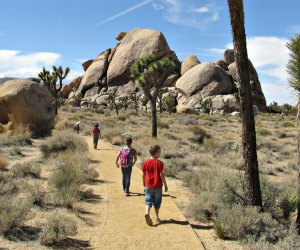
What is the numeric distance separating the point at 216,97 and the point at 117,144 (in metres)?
55.0

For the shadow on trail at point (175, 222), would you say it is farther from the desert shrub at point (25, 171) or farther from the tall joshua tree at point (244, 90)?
the desert shrub at point (25, 171)

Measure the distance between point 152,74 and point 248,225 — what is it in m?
18.7

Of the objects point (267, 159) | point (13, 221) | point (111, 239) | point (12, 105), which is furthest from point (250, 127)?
point (12, 105)

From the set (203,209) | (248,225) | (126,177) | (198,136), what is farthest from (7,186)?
(198,136)

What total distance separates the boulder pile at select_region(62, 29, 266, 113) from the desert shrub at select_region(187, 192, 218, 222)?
190 feet

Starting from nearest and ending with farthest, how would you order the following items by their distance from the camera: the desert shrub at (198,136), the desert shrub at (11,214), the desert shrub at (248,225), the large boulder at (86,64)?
the desert shrub at (11,214)
the desert shrub at (248,225)
the desert shrub at (198,136)
the large boulder at (86,64)

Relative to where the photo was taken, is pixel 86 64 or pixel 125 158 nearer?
pixel 125 158

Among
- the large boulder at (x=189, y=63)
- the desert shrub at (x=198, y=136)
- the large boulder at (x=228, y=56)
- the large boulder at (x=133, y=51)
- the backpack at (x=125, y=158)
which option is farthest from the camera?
the large boulder at (x=228, y=56)

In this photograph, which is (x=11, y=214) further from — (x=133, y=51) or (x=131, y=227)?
(x=133, y=51)

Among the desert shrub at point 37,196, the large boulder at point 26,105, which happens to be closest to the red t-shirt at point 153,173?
the desert shrub at point 37,196

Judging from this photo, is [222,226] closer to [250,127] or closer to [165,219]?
[165,219]

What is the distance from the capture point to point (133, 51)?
8381cm

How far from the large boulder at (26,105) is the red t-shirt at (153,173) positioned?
14125 mm

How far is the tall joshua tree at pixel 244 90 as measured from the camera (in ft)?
25.0
